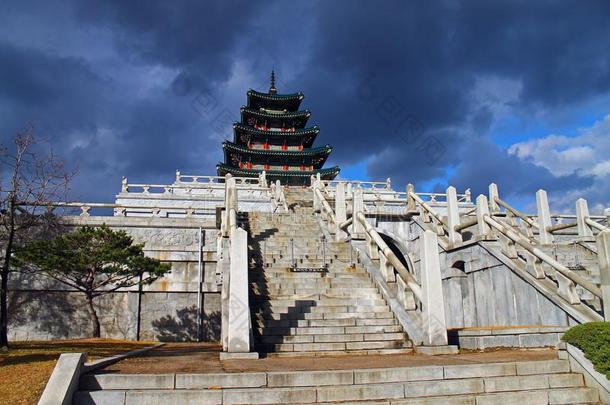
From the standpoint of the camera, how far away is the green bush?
6.29 m

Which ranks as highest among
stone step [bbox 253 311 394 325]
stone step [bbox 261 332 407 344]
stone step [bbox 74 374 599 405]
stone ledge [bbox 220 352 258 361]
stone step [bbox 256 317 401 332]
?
stone step [bbox 253 311 394 325]

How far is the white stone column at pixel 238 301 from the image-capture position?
812cm

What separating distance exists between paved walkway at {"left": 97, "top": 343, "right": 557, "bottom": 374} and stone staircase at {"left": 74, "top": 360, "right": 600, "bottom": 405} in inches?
18.1

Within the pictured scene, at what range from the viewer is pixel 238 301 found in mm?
8336

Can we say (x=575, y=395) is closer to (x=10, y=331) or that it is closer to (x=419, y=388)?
(x=419, y=388)

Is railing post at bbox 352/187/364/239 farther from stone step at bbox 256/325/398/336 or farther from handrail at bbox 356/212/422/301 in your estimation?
stone step at bbox 256/325/398/336

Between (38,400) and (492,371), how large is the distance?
5576 millimetres

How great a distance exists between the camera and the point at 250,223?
1727cm

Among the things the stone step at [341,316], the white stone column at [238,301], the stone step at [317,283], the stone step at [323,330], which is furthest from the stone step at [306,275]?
the white stone column at [238,301]

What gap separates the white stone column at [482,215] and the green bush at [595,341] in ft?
24.9

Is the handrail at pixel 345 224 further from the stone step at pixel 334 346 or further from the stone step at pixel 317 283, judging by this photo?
the stone step at pixel 334 346

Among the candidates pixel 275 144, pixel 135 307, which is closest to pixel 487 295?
pixel 135 307

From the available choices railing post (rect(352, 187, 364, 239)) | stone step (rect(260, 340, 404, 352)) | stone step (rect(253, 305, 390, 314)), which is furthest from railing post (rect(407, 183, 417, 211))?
stone step (rect(260, 340, 404, 352))

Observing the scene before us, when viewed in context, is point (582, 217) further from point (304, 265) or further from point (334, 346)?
point (334, 346)
